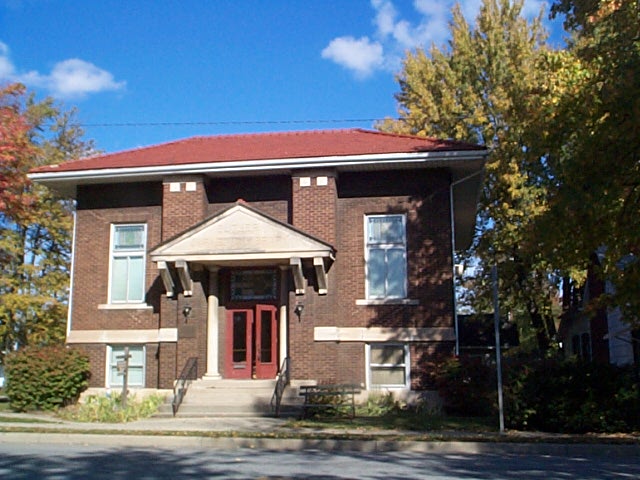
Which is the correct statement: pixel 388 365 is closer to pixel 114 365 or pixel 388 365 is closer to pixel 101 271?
pixel 114 365

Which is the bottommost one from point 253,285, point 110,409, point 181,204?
point 110,409

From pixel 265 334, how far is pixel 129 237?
5.16 metres

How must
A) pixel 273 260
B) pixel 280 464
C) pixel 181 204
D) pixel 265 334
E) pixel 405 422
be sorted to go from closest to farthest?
pixel 280 464, pixel 405 422, pixel 273 260, pixel 265 334, pixel 181 204

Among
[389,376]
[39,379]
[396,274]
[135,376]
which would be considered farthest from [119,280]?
[389,376]

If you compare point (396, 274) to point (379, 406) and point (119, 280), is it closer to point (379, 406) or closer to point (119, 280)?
point (379, 406)

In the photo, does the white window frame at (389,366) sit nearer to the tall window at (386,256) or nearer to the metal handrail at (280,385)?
the tall window at (386,256)

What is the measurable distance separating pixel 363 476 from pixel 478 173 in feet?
42.6

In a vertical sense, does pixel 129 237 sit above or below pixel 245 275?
above

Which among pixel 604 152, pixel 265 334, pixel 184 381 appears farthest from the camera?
pixel 265 334

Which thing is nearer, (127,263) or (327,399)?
(327,399)

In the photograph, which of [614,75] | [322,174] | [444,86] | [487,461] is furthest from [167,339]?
[444,86]

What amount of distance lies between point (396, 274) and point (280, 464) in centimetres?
1057

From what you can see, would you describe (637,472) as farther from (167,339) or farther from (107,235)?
(107,235)

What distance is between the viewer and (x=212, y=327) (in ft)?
70.1
